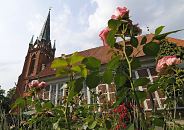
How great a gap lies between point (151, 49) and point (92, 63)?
14.1 inches

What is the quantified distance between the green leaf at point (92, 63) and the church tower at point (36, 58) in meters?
23.2

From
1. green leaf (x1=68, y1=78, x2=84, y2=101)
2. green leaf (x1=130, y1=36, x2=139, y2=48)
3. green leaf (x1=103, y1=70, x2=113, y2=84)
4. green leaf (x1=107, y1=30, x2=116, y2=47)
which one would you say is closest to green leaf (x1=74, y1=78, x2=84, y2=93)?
green leaf (x1=68, y1=78, x2=84, y2=101)

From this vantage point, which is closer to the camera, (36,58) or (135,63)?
(135,63)

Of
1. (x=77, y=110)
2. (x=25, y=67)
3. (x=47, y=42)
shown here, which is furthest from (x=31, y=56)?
(x=77, y=110)

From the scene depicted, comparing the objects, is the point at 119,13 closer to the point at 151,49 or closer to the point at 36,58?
the point at 151,49

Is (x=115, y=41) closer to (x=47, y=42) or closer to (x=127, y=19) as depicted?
(x=127, y=19)

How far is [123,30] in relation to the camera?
1.43m

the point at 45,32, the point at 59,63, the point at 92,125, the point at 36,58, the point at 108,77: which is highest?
the point at 45,32

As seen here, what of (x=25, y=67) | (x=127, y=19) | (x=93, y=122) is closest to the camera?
(x=127, y=19)

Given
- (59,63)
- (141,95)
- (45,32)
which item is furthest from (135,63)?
(45,32)

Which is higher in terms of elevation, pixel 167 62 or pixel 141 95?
pixel 167 62

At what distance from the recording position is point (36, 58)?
27156mm

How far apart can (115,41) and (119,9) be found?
13.1 inches

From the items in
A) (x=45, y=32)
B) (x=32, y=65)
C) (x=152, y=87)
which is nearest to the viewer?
(x=152, y=87)
